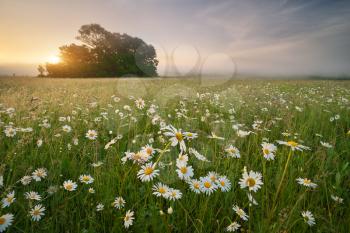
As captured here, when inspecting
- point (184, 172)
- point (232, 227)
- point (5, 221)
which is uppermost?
point (184, 172)

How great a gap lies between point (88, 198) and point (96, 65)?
45.8 m

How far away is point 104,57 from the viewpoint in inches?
1817

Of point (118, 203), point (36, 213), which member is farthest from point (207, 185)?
point (36, 213)

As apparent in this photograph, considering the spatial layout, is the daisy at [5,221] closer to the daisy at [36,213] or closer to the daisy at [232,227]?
the daisy at [36,213]

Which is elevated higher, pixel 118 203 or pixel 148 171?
pixel 148 171

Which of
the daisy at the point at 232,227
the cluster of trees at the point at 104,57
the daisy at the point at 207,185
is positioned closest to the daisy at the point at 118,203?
the daisy at the point at 207,185

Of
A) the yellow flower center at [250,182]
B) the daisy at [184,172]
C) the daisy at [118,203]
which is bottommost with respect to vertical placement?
the daisy at [118,203]

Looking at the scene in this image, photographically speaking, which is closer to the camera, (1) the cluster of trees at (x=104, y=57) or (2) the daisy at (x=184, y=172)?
(2) the daisy at (x=184, y=172)

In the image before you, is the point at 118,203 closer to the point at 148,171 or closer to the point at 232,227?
the point at 148,171

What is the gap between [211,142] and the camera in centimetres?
304

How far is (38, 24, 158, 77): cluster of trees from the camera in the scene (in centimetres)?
4406

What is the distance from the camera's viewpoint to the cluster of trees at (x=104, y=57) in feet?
145

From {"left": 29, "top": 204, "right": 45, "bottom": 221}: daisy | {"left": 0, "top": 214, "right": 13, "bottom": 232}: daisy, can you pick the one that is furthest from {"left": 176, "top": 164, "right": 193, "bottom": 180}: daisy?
{"left": 0, "top": 214, "right": 13, "bottom": 232}: daisy

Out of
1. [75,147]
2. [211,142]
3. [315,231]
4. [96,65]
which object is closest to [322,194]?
[315,231]
